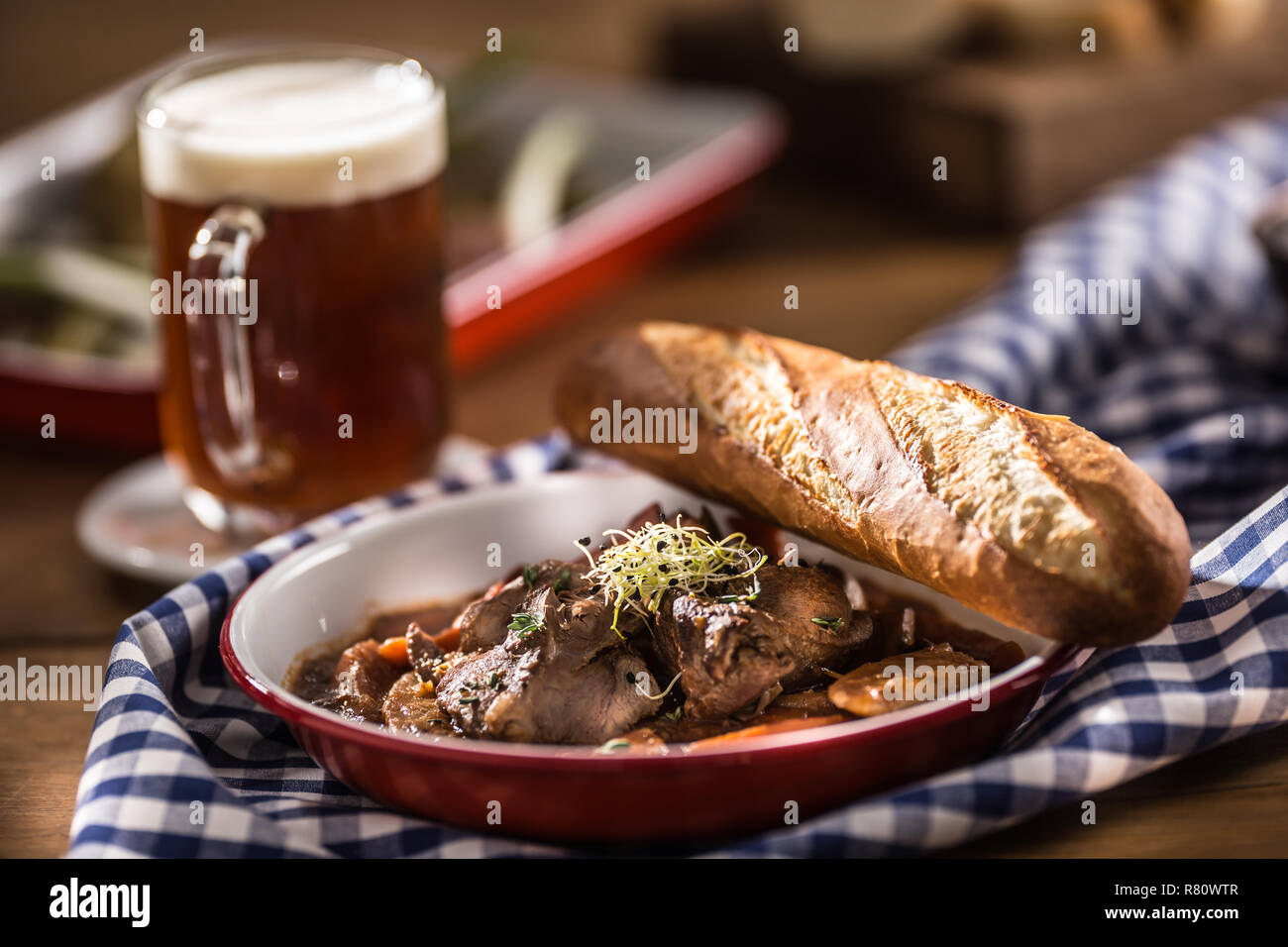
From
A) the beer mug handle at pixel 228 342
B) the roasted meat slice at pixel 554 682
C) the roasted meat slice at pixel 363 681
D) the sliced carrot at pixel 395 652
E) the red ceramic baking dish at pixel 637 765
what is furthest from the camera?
the beer mug handle at pixel 228 342

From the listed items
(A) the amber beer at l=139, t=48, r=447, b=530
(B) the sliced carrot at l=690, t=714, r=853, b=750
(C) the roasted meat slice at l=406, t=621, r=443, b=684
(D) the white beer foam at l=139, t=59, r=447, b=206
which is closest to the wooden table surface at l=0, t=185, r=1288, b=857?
(B) the sliced carrot at l=690, t=714, r=853, b=750

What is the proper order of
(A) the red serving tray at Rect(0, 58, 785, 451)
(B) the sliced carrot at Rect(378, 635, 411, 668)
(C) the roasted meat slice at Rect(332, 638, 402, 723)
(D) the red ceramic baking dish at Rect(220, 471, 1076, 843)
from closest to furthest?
(D) the red ceramic baking dish at Rect(220, 471, 1076, 843), (C) the roasted meat slice at Rect(332, 638, 402, 723), (B) the sliced carrot at Rect(378, 635, 411, 668), (A) the red serving tray at Rect(0, 58, 785, 451)

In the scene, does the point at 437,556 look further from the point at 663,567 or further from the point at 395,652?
the point at 663,567

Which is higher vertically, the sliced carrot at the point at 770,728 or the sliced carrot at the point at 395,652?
the sliced carrot at the point at 770,728

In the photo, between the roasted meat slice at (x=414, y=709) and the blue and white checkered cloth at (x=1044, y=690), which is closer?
the blue and white checkered cloth at (x=1044, y=690)

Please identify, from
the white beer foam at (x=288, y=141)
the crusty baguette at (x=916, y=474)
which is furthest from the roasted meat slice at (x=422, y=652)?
the white beer foam at (x=288, y=141)

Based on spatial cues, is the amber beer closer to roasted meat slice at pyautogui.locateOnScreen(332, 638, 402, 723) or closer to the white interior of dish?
the white interior of dish

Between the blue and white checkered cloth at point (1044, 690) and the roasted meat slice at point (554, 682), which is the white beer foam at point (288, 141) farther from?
the roasted meat slice at point (554, 682)
